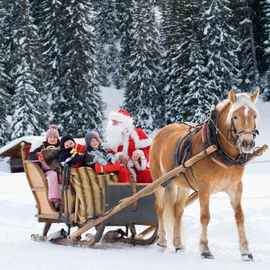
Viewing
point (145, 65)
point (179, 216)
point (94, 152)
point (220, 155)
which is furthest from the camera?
point (145, 65)

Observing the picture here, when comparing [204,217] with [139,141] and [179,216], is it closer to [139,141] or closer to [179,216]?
[179,216]

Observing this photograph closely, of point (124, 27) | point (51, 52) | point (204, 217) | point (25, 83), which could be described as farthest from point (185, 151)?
point (124, 27)

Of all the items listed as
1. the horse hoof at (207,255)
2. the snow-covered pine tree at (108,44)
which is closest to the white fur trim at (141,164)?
the horse hoof at (207,255)

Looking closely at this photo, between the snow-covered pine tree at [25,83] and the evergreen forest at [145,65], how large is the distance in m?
0.07

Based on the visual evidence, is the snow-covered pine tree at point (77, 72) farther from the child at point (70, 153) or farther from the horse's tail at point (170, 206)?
the horse's tail at point (170, 206)

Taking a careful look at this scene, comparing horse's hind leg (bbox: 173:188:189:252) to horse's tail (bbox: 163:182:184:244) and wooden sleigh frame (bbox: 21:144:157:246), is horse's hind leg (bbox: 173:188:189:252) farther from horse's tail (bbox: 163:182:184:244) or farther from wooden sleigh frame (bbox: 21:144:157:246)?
wooden sleigh frame (bbox: 21:144:157:246)

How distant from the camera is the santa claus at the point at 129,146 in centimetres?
704

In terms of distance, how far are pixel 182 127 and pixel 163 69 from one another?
34.0 meters

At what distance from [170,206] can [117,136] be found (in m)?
1.55

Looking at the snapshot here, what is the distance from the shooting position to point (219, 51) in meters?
32.7

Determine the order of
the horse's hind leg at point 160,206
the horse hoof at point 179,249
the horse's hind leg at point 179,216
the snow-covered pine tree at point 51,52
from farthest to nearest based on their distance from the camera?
1. the snow-covered pine tree at point 51,52
2. the horse's hind leg at point 160,206
3. the horse's hind leg at point 179,216
4. the horse hoof at point 179,249

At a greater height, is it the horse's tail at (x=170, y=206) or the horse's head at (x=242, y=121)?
the horse's head at (x=242, y=121)

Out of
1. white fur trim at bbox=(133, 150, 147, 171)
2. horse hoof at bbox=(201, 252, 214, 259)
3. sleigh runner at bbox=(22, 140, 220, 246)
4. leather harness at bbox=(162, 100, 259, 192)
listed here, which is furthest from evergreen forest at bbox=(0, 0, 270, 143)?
horse hoof at bbox=(201, 252, 214, 259)

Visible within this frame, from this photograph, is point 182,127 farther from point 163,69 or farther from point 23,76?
point 163,69
